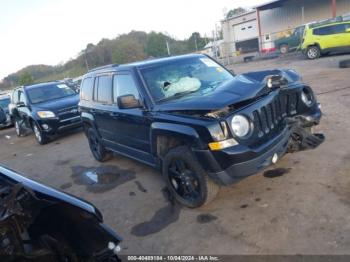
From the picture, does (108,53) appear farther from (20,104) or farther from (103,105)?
(103,105)

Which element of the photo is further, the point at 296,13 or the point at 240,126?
the point at 296,13

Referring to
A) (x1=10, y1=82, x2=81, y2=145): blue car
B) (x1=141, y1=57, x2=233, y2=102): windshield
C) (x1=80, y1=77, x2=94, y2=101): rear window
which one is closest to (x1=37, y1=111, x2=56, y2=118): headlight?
(x1=10, y1=82, x2=81, y2=145): blue car

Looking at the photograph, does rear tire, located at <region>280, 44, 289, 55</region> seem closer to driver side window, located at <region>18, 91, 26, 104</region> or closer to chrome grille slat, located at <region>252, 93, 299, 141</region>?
driver side window, located at <region>18, 91, 26, 104</region>

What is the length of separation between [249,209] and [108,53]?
68591 millimetres

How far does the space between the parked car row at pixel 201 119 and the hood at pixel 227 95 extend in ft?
0.04

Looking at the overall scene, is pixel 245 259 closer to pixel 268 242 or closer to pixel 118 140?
pixel 268 242

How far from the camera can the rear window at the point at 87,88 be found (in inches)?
253

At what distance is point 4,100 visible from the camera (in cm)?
1794

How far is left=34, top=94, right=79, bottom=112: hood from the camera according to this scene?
10.0 metres

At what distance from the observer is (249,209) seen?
398 cm

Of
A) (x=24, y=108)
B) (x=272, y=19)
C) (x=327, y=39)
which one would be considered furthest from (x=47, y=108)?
(x=272, y=19)

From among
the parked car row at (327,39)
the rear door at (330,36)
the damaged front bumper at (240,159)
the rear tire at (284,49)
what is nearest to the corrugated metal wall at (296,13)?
the rear tire at (284,49)

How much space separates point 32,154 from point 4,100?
33.3 ft

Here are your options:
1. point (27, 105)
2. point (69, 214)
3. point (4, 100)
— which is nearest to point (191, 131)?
point (69, 214)
